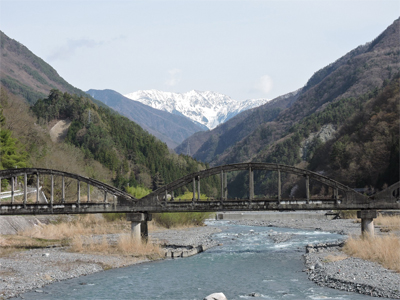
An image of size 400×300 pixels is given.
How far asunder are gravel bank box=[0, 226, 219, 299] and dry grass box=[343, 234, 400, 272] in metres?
14.6

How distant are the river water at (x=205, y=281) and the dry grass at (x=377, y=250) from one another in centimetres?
461

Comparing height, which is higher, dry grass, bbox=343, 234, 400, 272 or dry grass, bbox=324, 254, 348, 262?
dry grass, bbox=343, 234, 400, 272

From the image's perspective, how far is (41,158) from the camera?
294 ft

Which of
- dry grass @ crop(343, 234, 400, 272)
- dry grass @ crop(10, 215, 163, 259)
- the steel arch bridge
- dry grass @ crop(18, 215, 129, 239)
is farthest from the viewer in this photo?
dry grass @ crop(18, 215, 129, 239)

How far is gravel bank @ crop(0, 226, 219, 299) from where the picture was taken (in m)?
30.6

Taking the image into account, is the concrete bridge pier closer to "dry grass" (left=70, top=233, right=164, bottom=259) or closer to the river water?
"dry grass" (left=70, top=233, right=164, bottom=259)

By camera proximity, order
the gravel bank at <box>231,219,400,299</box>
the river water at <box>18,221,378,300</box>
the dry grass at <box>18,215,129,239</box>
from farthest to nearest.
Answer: the dry grass at <box>18,215,129,239</box> < the river water at <box>18,221,378,300</box> < the gravel bank at <box>231,219,400,299</box>

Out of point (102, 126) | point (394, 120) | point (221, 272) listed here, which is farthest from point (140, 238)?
point (102, 126)

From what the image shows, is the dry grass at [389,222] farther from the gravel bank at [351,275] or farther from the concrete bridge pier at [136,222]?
the concrete bridge pier at [136,222]

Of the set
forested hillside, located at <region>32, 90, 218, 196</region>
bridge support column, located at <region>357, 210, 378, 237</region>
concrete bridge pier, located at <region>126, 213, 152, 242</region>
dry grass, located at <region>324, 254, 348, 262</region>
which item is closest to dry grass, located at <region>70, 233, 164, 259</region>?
concrete bridge pier, located at <region>126, 213, 152, 242</region>

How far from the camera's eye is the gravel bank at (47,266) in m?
30.6

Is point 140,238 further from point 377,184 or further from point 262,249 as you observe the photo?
point 377,184

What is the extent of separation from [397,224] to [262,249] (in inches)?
1003

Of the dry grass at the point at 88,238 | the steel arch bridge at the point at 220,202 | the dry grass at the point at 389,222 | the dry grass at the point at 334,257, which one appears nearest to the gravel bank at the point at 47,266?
the dry grass at the point at 88,238
